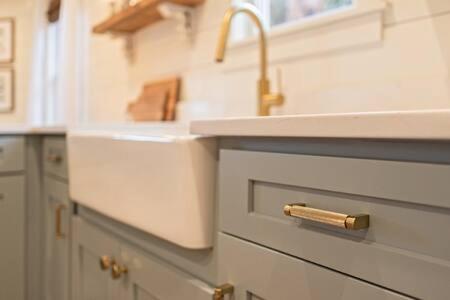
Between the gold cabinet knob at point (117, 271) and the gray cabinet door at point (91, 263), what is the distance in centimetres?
2

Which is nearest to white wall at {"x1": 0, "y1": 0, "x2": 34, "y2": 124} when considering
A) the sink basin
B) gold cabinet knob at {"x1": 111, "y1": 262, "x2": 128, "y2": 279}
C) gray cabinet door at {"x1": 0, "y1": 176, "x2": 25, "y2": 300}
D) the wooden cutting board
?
the wooden cutting board

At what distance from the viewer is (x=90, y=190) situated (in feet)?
4.27

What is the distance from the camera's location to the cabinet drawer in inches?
19.0

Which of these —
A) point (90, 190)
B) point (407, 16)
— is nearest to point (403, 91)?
point (407, 16)

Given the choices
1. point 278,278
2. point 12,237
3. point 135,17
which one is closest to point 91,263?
point 12,237

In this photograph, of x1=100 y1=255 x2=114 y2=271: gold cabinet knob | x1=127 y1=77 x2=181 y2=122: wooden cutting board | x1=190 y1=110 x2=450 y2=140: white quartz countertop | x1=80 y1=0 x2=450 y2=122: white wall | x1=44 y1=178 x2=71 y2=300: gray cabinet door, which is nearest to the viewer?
x1=190 y1=110 x2=450 y2=140: white quartz countertop

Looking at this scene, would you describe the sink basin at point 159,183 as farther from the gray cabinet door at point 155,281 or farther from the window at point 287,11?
the window at point 287,11

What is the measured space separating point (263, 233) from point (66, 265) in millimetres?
1122

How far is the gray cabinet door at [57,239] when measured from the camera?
63.5 inches

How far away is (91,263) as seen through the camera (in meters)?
1.37

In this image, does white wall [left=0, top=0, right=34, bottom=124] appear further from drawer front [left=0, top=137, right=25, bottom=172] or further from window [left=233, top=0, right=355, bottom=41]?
window [left=233, top=0, right=355, bottom=41]

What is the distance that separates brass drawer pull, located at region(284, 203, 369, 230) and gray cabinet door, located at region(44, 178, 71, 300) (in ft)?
3.68

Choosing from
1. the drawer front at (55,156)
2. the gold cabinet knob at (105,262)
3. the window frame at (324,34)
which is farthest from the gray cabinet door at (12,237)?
the window frame at (324,34)

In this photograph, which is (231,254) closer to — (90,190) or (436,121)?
(436,121)
